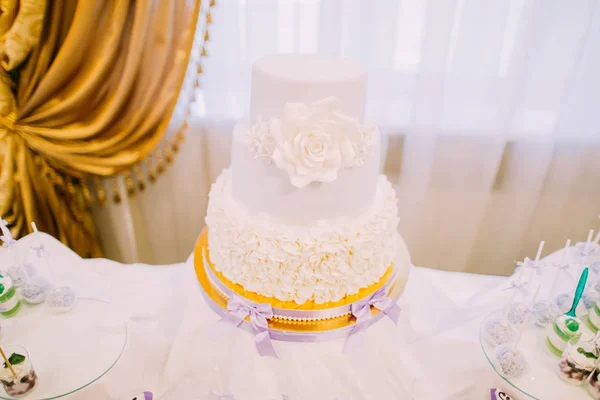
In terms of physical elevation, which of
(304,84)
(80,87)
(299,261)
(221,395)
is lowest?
(221,395)

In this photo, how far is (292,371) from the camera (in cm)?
120

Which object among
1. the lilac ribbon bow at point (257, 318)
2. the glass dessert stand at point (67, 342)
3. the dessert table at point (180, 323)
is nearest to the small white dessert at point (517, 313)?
the dessert table at point (180, 323)

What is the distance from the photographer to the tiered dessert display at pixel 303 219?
1.02 meters

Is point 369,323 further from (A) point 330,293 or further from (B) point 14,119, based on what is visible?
(B) point 14,119

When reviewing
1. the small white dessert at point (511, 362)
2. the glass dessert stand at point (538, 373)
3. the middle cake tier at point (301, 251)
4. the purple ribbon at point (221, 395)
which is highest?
the middle cake tier at point (301, 251)

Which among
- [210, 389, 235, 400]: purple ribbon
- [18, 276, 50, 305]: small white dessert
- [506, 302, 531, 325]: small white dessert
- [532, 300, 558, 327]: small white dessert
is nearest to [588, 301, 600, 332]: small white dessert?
[532, 300, 558, 327]: small white dessert

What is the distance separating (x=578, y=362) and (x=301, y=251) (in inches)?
30.9

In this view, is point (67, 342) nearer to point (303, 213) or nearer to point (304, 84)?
point (303, 213)

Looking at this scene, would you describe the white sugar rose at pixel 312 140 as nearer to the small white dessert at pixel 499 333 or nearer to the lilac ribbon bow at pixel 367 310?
the lilac ribbon bow at pixel 367 310

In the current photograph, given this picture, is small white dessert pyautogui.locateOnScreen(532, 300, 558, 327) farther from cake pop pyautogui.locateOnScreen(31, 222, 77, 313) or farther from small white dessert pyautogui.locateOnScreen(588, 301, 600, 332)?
cake pop pyautogui.locateOnScreen(31, 222, 77, 313)

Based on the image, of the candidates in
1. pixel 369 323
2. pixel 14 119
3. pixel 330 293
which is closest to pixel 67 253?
pixel 14 119

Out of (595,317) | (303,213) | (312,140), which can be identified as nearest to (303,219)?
(303,213)

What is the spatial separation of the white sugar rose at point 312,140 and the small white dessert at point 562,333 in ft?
2.65

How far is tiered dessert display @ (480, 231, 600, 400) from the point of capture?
1.10 meters
